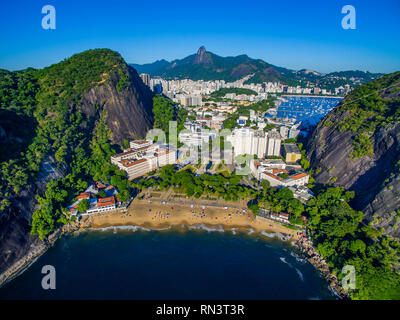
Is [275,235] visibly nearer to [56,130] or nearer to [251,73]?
[56,130]

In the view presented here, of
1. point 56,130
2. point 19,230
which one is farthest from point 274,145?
point 19,230

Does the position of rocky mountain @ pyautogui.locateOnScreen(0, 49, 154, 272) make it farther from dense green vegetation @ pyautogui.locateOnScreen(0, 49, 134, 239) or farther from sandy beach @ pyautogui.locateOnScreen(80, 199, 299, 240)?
sandy beach @ pyautogui.locateOnScreen(80, 199, 299, 240)

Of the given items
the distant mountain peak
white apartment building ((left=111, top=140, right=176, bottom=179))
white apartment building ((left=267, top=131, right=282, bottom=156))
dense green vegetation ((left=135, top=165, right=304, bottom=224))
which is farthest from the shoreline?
the distant mountain peak

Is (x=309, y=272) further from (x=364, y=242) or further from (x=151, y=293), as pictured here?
(x=151, y=293)

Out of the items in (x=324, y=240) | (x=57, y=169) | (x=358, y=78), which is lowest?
(x=324, y=240)

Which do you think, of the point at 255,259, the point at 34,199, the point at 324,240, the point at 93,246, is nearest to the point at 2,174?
the point at 34,199

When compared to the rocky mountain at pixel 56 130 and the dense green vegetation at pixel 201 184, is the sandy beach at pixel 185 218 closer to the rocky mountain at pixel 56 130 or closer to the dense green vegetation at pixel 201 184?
the dense green vegetation at pixel 201 184

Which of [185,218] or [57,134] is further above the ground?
[57,134]
